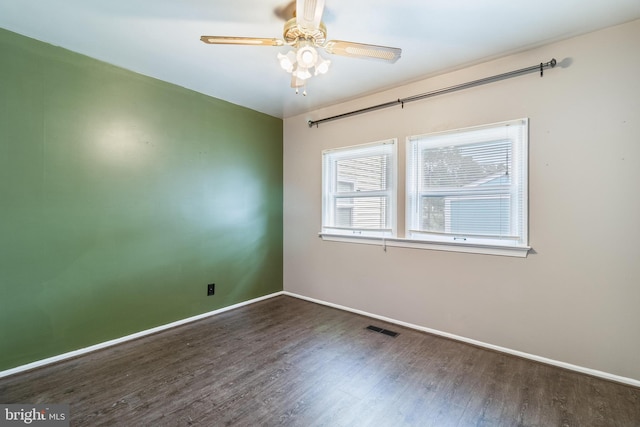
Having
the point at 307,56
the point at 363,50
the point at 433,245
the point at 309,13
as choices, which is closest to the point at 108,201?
the point at 307,56

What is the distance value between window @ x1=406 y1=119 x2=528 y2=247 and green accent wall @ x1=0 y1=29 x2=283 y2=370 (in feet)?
6.91

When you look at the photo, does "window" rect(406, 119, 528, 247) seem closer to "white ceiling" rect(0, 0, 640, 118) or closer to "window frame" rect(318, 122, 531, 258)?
"window frame" rect(318, 122, 531, 258)

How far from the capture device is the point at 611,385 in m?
2.01

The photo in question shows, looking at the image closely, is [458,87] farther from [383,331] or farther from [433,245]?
[383,331]

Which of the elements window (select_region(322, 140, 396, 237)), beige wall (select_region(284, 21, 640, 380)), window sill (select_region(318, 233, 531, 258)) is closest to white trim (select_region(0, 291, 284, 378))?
window sill (select_region(318, 233, 531, 258))

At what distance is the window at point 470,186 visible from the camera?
2441 mm

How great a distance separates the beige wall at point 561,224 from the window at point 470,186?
0.09 metres

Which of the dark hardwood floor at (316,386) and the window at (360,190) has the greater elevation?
the window at (360,190)

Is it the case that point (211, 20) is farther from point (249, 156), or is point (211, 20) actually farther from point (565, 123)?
point (565, 123)

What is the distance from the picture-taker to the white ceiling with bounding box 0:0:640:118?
186 centimetres

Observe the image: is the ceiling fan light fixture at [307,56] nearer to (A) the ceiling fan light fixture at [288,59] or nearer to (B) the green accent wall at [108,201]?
(A) the ceiling fan light fixture at [288,59]

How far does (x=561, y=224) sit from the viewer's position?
88.2 inches

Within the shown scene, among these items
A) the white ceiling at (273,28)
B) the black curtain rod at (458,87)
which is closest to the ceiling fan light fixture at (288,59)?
the white ceiling at (273,28)

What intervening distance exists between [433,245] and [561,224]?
1.00 m
